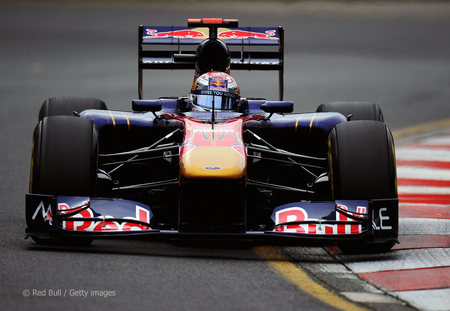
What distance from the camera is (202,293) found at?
3.85 meters

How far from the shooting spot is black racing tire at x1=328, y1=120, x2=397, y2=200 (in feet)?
17.5

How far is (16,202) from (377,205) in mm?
4506

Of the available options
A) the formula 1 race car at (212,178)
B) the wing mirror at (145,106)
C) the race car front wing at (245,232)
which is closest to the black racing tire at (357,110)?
the formula 1 race car at (212,178)

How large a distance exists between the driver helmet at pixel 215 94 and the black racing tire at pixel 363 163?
1.50m

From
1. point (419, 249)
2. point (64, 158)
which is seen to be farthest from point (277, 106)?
point (64, 158)

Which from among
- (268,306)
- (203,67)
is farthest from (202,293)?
(203,67)

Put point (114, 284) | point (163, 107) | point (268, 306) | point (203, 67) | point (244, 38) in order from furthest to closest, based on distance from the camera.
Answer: point (244, 38), point (203, 67), point (163, 107), point (114, 284), point (268, 306)

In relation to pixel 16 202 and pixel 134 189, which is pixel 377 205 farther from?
pixel 16 202

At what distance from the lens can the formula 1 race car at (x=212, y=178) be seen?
509cm

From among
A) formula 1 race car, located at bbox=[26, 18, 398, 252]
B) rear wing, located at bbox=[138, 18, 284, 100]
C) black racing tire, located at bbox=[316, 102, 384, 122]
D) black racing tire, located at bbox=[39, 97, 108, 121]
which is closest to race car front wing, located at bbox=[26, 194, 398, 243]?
formula 1 race car, located at bbox=[26, 18, 398, 252]

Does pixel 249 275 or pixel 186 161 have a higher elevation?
pixel 186 161

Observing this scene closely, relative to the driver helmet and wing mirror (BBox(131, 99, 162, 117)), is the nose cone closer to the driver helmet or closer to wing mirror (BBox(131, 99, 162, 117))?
wing mirror (BBox(131, 99, 162, 117))

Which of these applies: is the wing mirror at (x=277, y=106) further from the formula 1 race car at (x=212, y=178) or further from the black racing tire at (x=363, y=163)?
the black racing tire at (x=363, y=163)

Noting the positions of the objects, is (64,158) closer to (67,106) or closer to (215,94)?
(215,94)
